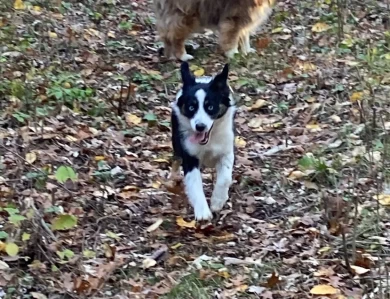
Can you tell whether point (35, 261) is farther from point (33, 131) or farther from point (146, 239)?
point (33, 131)

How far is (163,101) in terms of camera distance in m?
8.14

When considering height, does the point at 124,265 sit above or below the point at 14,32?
below

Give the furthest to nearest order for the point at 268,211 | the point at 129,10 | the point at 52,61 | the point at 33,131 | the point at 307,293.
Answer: the point at 129,10 < the point at 52,61 < the point at 33,131 < the point at 268,211 < the point at 307,293

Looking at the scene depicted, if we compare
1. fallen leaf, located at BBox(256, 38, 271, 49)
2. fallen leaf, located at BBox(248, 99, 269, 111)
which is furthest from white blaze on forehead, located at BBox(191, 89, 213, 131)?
fallen leaf, located at BBox(256, 38, 271, 49)

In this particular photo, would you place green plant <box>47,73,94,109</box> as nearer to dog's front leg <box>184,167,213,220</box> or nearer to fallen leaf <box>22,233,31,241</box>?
dog's front leg <box>184,167,213,220</box>

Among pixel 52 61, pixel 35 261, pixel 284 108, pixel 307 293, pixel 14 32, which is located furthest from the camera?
pixel 14 32

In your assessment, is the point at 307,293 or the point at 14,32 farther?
the point at 14,32

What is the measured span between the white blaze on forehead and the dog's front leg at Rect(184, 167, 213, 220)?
376mm

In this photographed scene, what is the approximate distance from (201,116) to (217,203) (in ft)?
2.14

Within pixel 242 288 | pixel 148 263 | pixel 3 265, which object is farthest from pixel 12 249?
pixel 242 288

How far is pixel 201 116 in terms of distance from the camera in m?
5.53

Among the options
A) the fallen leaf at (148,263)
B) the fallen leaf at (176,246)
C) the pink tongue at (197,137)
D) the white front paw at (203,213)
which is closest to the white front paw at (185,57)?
the pink tongue at (197,137)

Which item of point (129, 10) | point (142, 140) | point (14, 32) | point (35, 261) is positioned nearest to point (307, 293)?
point (35, 261)

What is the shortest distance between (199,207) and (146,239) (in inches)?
18.6
